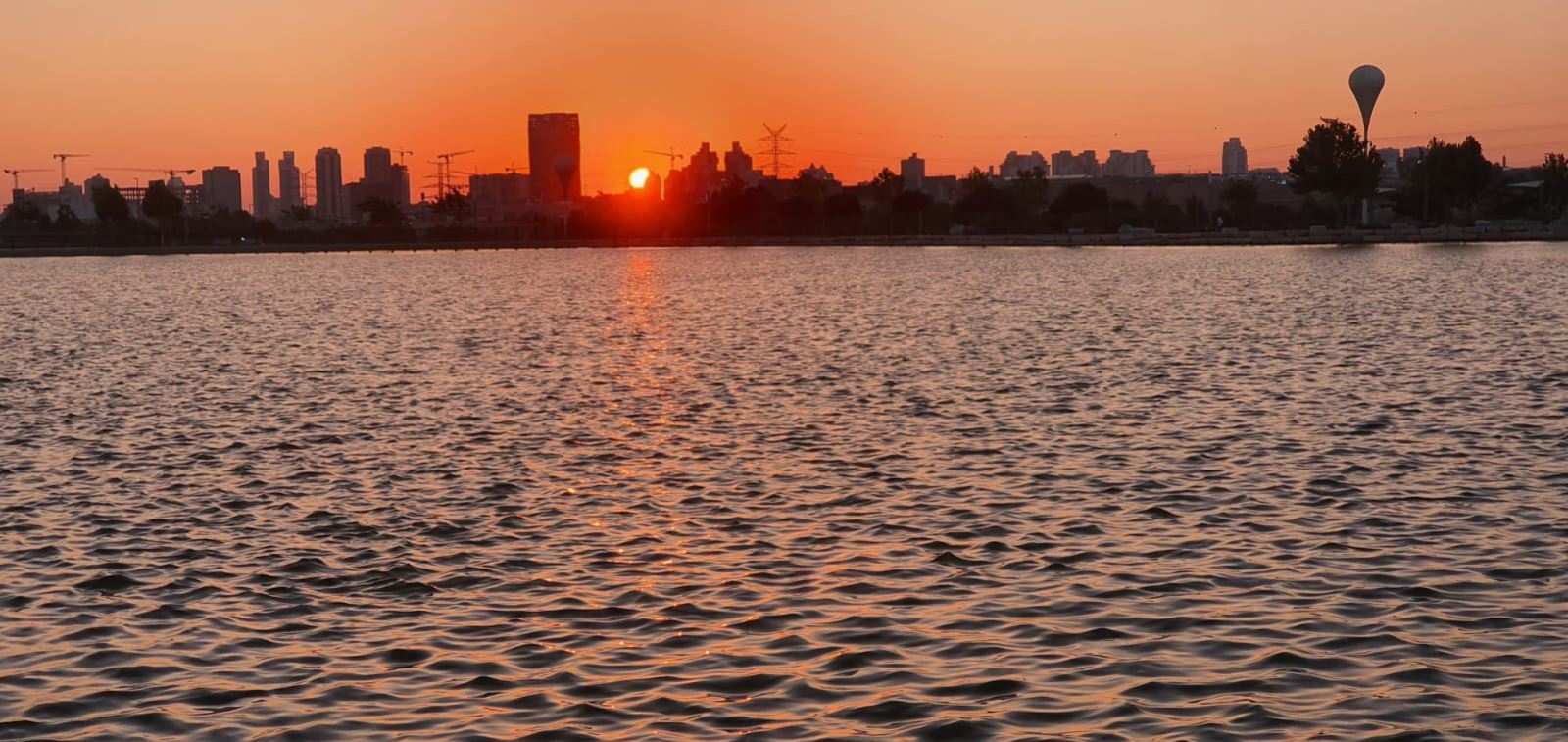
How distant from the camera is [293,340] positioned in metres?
64.9

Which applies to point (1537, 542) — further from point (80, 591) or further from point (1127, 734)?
point (80, 591)

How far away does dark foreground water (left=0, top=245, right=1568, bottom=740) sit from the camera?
14.1 meters

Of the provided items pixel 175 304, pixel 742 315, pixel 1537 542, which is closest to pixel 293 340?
pixel 742 315

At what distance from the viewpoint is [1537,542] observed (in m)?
20.2

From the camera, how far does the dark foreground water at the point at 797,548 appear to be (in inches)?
557

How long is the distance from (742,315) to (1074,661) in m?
64.8

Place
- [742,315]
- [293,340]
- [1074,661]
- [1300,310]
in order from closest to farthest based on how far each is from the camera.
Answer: [1074,661], [293,340], [1300,310], [742,315]

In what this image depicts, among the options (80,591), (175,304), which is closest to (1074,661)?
(80,591)

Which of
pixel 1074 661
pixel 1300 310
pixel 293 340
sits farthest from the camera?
pixel 1300 310

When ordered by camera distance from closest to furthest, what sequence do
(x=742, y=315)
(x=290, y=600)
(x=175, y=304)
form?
(x=290, y=600), (x=742, y=315), (x=175, y=304)

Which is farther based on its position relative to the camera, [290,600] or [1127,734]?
[290,600]

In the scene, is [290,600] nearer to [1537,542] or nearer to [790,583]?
[790,583]

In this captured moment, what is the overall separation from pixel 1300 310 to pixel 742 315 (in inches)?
1019

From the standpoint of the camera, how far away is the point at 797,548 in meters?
20.6
